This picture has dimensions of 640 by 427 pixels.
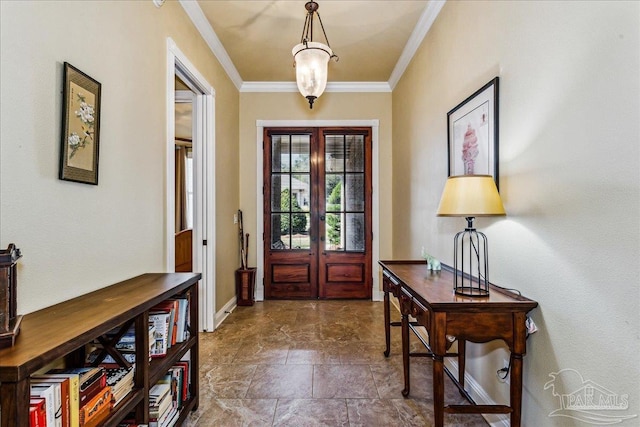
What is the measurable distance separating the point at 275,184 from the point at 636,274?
13.5 feet

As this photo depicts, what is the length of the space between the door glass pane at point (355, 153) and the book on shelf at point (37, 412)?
4.15 meters

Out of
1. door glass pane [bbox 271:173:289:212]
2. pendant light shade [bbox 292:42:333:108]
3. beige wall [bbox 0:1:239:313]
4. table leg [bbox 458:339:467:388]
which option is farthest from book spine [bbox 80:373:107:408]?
door glass pane [bbox 271:173:289:212]

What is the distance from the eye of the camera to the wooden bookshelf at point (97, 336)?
860mm

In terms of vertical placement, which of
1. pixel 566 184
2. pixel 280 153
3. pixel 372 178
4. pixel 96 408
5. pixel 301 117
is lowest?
pixel 96 408

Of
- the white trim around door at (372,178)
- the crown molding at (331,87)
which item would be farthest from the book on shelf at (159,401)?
the crown molding at (331,87)

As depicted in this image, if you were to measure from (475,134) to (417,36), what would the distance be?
1.68 meters

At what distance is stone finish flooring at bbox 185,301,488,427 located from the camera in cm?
203

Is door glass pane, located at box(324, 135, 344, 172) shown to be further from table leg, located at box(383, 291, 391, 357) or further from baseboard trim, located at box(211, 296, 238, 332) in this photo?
table leg, located at box(383, 291, 391, 357)

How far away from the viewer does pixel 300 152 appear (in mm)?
4758

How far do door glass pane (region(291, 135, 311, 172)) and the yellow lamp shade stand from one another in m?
3.24

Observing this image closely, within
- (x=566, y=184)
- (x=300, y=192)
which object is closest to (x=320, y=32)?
(x=300, y=192)

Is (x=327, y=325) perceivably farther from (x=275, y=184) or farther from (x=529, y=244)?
(x=529, y=244)

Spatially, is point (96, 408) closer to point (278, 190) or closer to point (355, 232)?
point (278, 190)

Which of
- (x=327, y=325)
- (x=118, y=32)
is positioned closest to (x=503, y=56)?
(x=118, y=32)
